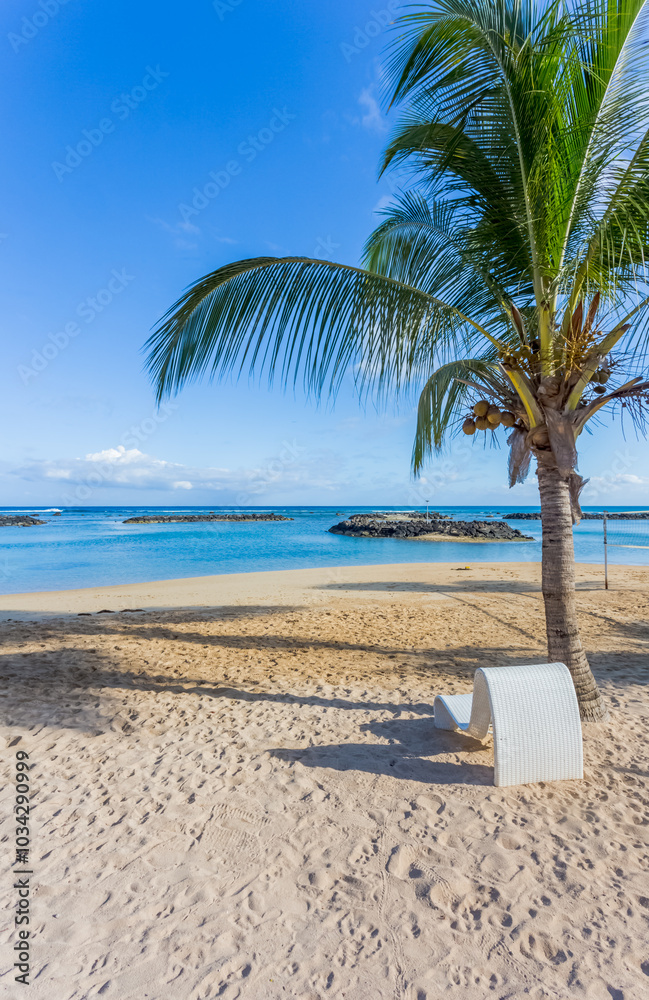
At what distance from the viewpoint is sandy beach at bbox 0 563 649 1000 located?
201cm

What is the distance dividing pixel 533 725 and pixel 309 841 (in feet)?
5.05

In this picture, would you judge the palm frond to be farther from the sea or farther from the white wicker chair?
the sea

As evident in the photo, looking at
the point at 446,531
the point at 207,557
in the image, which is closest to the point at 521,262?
the point at 207,557

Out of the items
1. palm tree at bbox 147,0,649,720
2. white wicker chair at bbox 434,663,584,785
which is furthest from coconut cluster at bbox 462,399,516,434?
white wicker chair at bbox 434,663,584,785

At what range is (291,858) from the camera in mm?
2650

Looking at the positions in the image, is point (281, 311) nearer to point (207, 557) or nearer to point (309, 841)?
point (309, 841)

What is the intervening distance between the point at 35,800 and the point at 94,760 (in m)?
0.53

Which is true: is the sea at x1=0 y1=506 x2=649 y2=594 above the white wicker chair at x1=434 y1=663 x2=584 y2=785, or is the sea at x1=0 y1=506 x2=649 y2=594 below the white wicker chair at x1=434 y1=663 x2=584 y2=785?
below

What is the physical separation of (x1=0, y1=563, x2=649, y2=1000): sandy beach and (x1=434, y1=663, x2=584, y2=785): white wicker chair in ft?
0.38

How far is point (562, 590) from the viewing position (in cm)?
418

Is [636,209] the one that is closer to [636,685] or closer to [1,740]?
[636,685]

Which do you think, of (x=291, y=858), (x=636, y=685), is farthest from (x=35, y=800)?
(x=636, y=685)

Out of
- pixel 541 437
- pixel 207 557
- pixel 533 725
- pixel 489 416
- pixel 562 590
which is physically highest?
pixel 489 416

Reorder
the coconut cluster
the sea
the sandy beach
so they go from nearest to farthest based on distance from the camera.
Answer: the sandy beach
the coconut cluster
the sea
